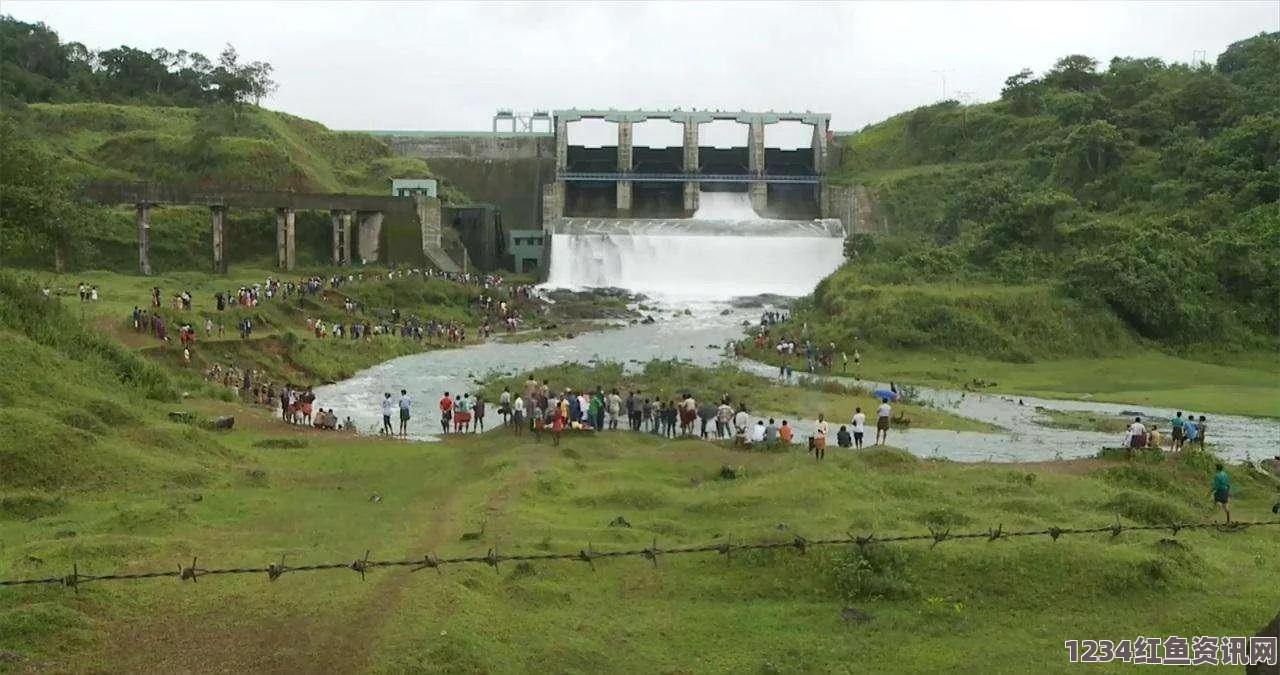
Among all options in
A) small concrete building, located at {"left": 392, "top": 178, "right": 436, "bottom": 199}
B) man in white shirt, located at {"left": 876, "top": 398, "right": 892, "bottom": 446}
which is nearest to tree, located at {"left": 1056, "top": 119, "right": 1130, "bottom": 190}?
small concrete building, located at {"left": 392, "top": 178, "right": 436, "bottom": 199}

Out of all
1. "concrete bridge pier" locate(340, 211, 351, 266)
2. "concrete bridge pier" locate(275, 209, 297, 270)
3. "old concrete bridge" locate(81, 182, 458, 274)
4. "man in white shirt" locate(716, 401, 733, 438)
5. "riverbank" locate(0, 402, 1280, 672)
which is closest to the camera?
"riverbank" locate(0, 402, 1280, 672)

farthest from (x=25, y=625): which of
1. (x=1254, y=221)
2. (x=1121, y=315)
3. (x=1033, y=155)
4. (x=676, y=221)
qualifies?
(x=1033, y=155)

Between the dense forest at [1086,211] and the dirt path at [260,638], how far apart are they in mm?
30625

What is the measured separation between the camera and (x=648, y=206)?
7400 cm

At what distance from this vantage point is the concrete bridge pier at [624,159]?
72000 millimetres

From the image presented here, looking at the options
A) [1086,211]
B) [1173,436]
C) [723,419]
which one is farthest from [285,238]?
[1173,436]

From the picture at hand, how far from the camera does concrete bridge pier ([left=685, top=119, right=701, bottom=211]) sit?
72.2 m

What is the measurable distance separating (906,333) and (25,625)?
32.9 meters

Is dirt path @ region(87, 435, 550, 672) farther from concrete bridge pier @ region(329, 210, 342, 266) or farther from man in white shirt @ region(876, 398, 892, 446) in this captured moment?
concrete bridge pier @ region(329, 210, 342, 266)

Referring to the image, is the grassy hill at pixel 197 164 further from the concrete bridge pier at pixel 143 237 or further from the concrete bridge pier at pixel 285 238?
the concrete bridge pier at pixel 285 238

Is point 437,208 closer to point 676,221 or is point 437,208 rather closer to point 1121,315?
point 676,221

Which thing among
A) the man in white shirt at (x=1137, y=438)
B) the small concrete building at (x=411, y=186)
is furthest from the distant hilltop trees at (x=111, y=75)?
the man in white shirt at (x=1137, y=438)

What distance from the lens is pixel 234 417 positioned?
75.3ft

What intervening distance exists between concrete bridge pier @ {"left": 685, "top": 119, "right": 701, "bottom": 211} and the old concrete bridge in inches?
A: 750
